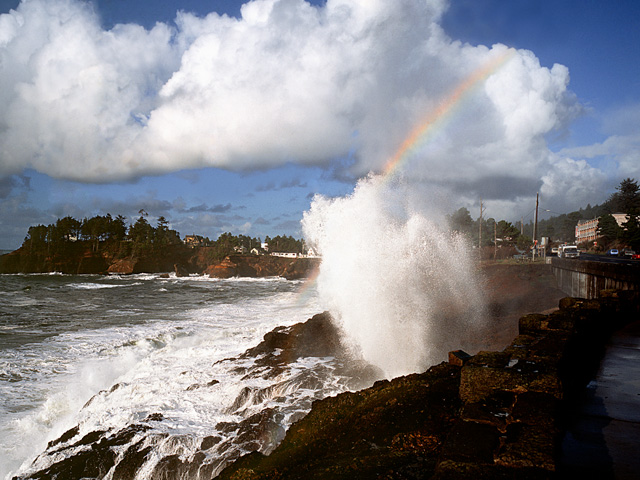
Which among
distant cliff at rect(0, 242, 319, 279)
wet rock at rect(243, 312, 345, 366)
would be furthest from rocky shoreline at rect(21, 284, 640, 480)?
distant cliff at rect(0, 242, 319, 279)

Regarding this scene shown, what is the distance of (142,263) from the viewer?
87.6 m

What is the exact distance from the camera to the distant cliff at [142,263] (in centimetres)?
8425

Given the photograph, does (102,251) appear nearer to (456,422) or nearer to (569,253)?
(569,253)

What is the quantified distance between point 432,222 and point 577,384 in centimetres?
1601

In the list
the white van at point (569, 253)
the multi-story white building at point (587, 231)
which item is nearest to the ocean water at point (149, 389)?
the white van at point (569, 253)

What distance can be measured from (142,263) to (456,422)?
3670 inches

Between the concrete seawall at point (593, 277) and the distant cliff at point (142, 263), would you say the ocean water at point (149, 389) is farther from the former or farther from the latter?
the distant cliff at point (142, 263)

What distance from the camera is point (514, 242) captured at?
6881 centimetres

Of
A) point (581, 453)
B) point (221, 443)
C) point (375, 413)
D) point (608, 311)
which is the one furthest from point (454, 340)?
point (581, 453)

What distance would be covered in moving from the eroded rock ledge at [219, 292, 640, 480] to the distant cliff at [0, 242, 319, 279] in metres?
75.6

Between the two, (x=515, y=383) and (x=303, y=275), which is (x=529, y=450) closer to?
(x=515, y=383)

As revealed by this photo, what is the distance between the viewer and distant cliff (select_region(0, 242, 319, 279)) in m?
84.2

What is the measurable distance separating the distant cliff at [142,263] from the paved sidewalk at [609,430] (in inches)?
2994

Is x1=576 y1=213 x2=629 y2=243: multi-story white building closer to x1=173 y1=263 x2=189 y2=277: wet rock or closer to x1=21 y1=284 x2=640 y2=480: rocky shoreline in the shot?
x1=173 y1=263 x2=189 y2=277: wet rock
